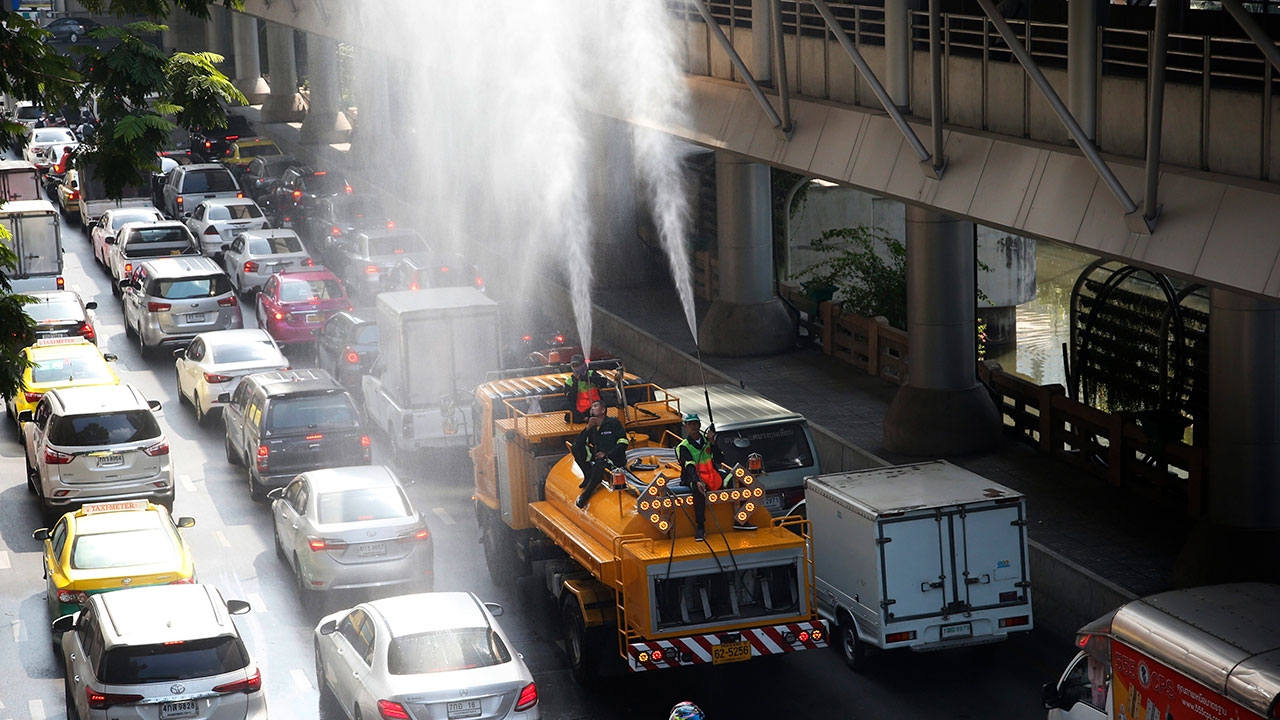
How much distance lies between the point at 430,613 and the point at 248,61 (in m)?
63.4

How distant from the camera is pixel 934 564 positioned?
55.0 feet

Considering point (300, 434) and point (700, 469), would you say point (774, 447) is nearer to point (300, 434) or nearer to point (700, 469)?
point (700, 469)

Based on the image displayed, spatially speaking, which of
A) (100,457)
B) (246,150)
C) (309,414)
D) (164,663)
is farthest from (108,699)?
(246,150)

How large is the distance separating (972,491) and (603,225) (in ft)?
78.4

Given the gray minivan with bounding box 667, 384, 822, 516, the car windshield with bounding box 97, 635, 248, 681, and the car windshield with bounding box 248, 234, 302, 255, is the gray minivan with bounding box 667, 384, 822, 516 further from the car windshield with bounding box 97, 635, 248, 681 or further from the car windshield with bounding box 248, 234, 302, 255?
the car windshield with bounding box 248, 234, 302, 255

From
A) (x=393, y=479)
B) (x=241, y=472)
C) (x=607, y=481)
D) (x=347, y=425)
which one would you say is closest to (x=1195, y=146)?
(x=607, y=481)

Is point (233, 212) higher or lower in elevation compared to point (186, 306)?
higher

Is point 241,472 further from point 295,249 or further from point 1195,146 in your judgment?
point 1195,146

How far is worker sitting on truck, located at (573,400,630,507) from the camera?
57.6 feet

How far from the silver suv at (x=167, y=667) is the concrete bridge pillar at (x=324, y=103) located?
166 ft

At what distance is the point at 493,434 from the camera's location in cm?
2059

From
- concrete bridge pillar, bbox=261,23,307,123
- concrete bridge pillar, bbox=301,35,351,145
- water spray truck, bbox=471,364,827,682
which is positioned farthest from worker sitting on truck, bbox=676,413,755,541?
concrete bridge pillar, bbox=261,23,307,123

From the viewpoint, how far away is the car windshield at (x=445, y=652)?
14.6 metres

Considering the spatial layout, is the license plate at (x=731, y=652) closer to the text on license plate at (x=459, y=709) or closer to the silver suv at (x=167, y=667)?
the text on license plate at (x=459, y=709)
